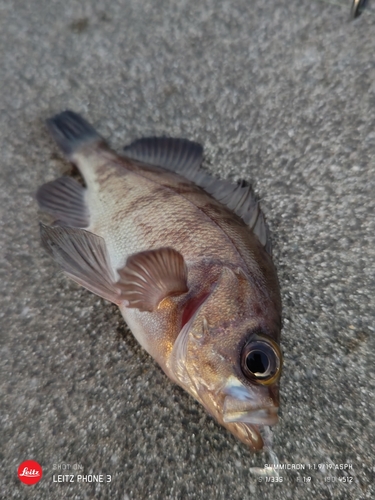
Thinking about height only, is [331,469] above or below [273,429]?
below

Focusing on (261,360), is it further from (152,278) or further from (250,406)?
(152,278)

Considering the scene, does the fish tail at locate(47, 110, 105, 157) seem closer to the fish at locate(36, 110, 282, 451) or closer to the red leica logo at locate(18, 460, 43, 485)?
the fish at locate(36, 110, 282, 451)

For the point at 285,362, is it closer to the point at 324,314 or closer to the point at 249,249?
the point at 324,314

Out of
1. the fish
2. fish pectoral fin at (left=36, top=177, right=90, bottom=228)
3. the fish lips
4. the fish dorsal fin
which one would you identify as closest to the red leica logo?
the fish

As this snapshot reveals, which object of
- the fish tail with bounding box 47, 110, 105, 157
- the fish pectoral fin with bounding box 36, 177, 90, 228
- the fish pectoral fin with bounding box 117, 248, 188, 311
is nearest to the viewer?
the fish pectoral fin with bounding box 117, 248, 188, 311

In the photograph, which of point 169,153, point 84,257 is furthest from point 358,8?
point 84,257

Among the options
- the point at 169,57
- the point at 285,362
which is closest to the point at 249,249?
the point at 285,362

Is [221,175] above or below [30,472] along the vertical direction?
above
